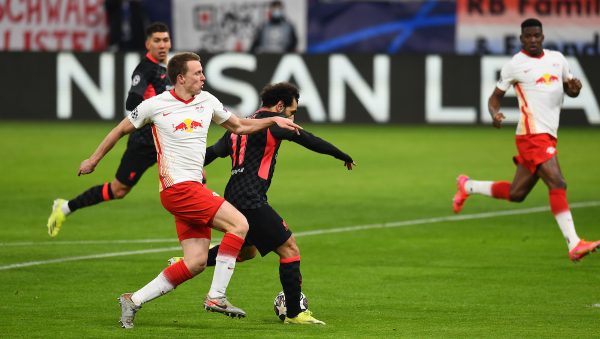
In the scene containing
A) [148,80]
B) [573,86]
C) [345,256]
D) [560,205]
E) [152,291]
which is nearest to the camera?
[152,291]

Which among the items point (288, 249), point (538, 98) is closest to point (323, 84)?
point (538, 98)

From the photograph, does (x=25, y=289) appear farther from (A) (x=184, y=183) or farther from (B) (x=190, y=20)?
(B) (x=190, y=20)

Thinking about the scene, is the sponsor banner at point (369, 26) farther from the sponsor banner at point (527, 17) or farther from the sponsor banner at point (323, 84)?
the sponsor banner at point (323, 84)

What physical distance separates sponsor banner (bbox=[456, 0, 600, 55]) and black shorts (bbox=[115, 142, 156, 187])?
15664 millimetres

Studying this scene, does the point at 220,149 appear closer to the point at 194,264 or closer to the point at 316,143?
the point at 316,143

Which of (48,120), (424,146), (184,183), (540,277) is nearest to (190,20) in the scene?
(48,120)

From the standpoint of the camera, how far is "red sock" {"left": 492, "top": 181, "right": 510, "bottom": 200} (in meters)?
13.9

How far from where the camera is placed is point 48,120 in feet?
88.5

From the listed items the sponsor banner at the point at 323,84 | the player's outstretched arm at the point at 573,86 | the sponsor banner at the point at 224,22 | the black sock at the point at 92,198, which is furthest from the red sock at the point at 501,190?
the sponsor banner at the point at 224,22

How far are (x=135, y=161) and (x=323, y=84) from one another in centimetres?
1279

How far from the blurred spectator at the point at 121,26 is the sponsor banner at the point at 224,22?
0.83m

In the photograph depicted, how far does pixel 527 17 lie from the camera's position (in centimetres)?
2822

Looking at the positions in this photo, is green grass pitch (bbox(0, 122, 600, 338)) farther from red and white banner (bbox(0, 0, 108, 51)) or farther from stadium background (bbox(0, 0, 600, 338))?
red and white banner (bbox(0, 0, 108, 51))

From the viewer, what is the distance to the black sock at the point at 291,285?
31.3ft
